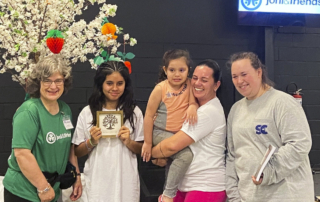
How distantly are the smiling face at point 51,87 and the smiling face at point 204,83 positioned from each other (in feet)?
2.79

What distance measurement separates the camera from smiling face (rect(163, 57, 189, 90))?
1891 mm

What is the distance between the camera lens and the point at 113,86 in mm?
1867

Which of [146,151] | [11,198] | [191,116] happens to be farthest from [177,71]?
[11,198]

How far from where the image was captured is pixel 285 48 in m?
3.70

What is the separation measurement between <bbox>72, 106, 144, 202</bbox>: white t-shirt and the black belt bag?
95 mm

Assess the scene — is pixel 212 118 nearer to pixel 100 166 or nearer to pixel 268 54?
pixel 100 166

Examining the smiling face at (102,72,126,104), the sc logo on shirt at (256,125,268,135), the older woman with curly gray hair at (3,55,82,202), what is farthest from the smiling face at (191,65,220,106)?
the older woman with curly gray hair at (3,55,82,202)

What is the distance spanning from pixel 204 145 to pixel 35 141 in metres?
1.02

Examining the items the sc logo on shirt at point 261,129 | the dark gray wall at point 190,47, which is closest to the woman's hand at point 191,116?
the sc logo on shirt at point 261,129

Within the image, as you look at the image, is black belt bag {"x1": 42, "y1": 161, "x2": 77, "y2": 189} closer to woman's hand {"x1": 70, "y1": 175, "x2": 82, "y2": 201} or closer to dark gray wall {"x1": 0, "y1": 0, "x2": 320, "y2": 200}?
woman's hand {"x1": 70, "y1": 175, "x2": 82, "y2": 201}

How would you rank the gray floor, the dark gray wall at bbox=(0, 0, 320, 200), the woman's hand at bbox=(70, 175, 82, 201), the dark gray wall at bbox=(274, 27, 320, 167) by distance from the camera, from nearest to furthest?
the woman's hand at bbox=(70, 175, 82, 201)
the gray floor
the dark gray wall at bbox=(0, 0, 320, 200)
the dark gray wall at bbox=(274, 27, 320, 167)

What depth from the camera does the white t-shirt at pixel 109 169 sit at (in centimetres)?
184

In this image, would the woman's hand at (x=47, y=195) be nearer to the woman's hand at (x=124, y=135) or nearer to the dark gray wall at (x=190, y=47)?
the woman's hand at (x=124, y=135)

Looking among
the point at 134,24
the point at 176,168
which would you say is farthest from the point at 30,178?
the point at 134,24
